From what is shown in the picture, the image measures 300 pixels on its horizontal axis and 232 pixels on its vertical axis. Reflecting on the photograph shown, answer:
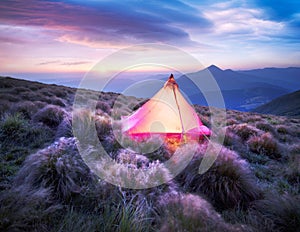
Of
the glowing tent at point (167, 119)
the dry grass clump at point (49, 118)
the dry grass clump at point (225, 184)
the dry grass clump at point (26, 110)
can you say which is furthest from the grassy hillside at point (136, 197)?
the dry grass clump at point (26, 110)

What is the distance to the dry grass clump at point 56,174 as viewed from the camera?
3629 mm

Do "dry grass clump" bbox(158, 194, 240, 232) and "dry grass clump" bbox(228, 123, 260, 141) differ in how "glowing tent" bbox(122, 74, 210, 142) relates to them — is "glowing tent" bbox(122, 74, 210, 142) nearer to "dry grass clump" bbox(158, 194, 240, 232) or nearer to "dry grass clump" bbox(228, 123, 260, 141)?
"dry grass clump" bbox(228, 123, 260, 141)

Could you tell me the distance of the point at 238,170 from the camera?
4.23 metres

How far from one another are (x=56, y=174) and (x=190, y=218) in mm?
2388

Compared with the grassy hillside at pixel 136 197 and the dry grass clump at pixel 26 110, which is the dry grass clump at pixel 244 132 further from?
the dry grass clump at pixel 26 110

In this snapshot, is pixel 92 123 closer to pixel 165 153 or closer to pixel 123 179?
pixel 165 153

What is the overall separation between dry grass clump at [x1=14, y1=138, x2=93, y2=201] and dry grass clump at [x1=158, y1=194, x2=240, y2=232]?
1.60 m

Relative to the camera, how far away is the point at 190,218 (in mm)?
2719

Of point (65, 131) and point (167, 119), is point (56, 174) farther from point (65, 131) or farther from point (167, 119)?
point (167, 119)

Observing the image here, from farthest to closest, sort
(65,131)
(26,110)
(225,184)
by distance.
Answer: (26,110)
(65,131)
(225,184)

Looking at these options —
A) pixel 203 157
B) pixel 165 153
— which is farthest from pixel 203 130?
pixel 203 157

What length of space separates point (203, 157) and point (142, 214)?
2131 mm

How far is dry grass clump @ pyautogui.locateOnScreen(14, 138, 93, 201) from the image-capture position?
363 centimetres

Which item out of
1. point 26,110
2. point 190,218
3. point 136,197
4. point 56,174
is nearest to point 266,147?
point 136,197
